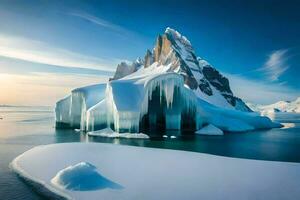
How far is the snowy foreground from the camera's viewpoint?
12.6 metres

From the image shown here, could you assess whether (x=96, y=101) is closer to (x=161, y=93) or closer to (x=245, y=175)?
(x=161, y=93)

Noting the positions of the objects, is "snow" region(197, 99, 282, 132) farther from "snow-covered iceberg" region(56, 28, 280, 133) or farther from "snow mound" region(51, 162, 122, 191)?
"snow mound" region(51, 162, 122, 191)

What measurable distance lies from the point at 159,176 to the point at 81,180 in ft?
11.7

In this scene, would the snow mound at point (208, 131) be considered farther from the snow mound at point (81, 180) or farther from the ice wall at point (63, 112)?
the snow mound at point (81, 180)

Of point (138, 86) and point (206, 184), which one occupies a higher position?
point (138, 86)

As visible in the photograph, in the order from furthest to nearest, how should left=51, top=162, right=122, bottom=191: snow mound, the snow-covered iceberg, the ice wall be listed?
the ice wall → the snow-covered iceberg → left=51, top=162, right=122, bottom=191: snow mound

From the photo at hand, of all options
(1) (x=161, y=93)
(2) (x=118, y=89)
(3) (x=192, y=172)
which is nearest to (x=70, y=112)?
(2) (x=118, y=89)

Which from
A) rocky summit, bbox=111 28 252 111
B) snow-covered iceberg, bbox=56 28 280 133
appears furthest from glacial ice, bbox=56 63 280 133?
rocky summit, bbox=111 28 252 111

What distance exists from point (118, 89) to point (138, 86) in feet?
9.10

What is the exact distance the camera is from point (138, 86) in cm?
4422

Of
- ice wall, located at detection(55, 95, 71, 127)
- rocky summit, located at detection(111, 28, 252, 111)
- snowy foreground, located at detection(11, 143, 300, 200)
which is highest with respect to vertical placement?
rocky summit, located at detection(111, 28, 252, 111)

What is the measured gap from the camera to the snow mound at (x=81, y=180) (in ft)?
43.8

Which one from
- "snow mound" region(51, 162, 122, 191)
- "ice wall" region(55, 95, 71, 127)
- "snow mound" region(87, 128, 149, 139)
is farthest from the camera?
"ice wall" region(55, 95, 71, 127)

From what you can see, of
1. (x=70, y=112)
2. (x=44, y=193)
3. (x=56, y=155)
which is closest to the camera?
(x=44, y=193)
